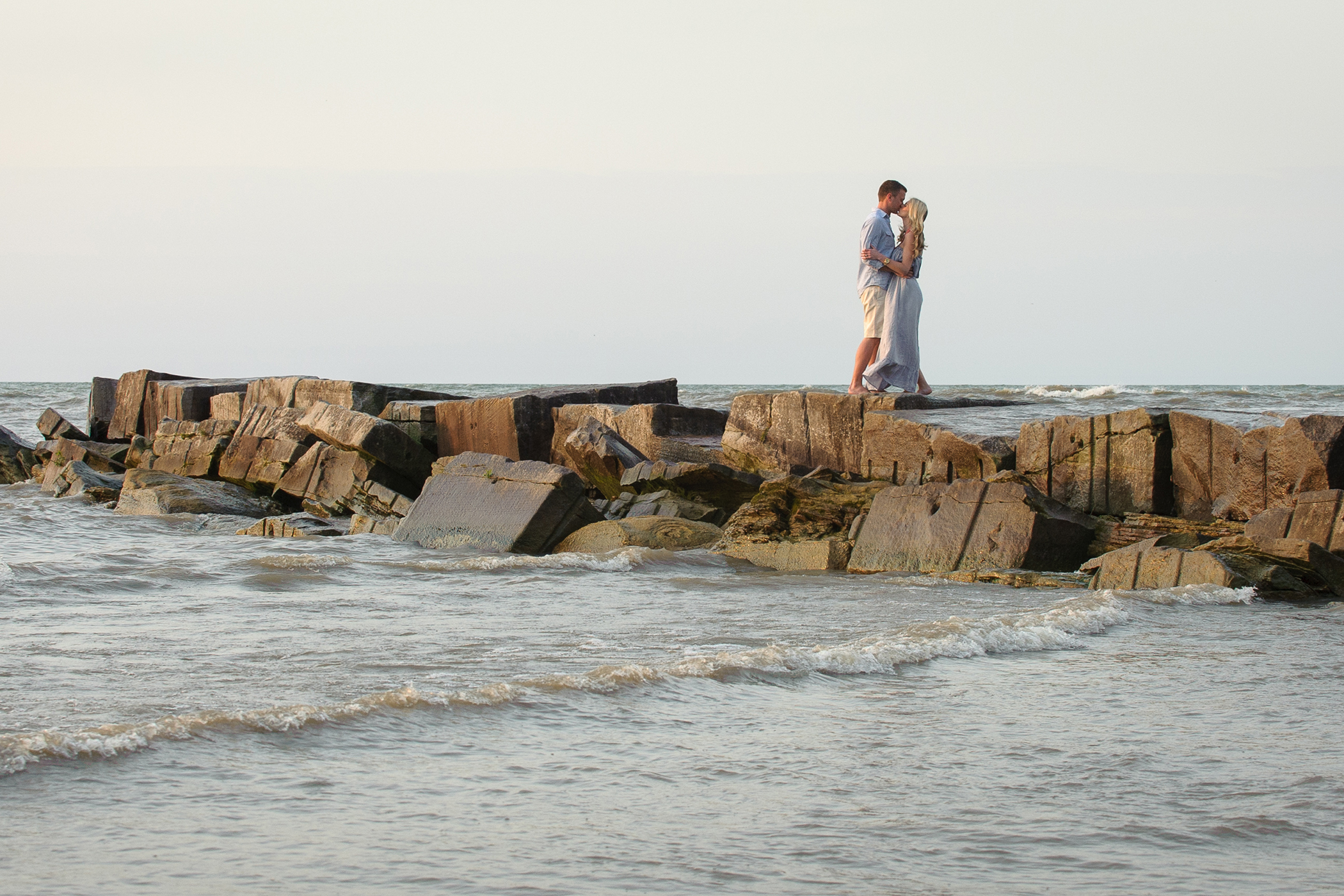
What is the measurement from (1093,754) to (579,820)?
4.95 ft

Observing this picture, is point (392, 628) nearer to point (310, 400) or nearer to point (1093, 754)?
point (1093, 754)

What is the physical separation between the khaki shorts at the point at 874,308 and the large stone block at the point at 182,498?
588cm

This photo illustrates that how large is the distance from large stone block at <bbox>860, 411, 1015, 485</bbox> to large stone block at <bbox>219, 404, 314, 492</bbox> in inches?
234

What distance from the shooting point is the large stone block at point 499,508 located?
27.9ft

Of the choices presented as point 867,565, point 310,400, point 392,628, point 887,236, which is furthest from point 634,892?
point 310,400

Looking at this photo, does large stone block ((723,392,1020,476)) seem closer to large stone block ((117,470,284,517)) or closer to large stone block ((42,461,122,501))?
large stone block ((117,470,284,517))

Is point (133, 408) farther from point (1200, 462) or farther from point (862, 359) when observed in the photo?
point (1200, 462)

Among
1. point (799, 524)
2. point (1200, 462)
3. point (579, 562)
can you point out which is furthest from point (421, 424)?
point (1200, 462)

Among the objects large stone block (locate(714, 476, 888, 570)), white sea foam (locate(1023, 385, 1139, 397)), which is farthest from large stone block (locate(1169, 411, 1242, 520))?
white sea foam (locate(1023, 385, 1139, 397))

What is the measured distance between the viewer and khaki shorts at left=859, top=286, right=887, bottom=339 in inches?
375

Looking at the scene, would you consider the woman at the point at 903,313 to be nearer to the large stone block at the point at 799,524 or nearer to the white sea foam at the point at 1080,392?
the large stone block at the point at 799,524

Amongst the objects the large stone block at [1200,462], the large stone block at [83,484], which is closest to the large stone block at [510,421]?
the large stone block at [83,484]

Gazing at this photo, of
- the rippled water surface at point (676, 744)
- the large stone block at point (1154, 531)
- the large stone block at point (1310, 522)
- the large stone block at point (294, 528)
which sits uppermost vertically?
the large stone block at point (1310, 522)

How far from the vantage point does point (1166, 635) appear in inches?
205
